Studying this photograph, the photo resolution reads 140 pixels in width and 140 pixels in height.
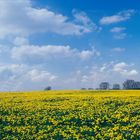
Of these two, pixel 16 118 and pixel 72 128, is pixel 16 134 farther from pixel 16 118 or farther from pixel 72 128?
pixel 16 118

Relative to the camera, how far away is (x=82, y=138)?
21.4 metres

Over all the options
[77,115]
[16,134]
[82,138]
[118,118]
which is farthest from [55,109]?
[82,138]

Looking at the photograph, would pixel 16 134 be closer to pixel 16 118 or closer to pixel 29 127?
pixel 29 127

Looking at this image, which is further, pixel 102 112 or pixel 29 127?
pixel 102 112

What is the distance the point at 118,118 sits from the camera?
2783 centimetres

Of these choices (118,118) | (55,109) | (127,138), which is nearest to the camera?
(127,138)

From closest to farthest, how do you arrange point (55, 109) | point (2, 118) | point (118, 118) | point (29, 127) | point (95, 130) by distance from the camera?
1. point (95, 130)
2. point (29, 127)
3. point (118, 118)
4. point (2, 118)
5. point (55, 109)

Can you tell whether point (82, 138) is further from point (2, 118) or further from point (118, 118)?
point (2, 118)

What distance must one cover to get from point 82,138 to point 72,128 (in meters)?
3.13

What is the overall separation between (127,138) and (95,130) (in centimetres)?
283

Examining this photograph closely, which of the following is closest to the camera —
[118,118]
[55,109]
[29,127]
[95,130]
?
[95,130]

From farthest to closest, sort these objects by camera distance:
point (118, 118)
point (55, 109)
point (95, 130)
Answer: point (55, 109) → point (118, 118) → point (95, 130)

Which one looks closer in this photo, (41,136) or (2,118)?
(41,136)

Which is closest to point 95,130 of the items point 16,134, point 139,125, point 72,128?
point 72,128
